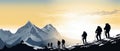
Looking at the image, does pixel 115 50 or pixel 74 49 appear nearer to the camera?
pixel 115 50

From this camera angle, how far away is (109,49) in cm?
16175

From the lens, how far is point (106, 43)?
169250 millimetres

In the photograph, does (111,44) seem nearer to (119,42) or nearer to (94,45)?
(119,42)

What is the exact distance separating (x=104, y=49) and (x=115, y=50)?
10.3 meters

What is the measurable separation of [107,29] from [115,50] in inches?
1080

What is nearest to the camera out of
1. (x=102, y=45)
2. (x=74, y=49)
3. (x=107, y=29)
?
(x=102, y=45)

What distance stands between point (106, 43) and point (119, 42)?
35.0ft

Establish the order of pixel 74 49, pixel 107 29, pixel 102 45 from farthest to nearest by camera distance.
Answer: pixel 74 49
pixel 107 29
pixel 102 45

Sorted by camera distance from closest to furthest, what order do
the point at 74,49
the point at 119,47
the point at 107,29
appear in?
A: the point at 119,47 → the point at 107,29 → the point at 74,49

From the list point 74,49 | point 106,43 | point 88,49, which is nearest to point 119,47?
point 106,43

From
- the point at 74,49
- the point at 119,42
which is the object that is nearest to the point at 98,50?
the point at 119,42

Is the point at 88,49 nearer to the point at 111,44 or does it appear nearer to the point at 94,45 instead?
the point at 94,45

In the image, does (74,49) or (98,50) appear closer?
(98,50)

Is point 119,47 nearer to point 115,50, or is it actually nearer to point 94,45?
point 115,50
